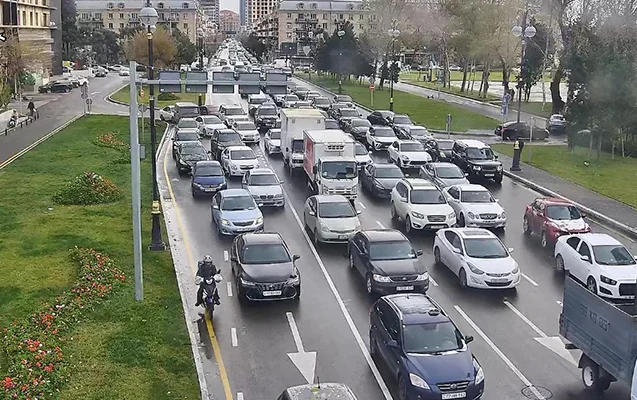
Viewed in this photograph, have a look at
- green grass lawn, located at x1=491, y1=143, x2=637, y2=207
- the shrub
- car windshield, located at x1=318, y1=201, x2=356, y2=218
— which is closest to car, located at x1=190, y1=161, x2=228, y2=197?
the shrub

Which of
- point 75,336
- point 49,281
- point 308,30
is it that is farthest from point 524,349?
point 308,30

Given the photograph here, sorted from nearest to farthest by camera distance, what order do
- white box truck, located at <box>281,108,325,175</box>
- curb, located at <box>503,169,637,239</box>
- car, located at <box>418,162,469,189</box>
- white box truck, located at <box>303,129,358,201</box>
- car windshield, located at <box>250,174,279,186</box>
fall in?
curb, located at <box>503,169,637,239</box> → white box truck, located at <box>303,129,358,201</box> → car windshield, located at <box>250,174,279,186</box> → car, located at <box>418,162,469,189</box> → white box truck, located at <box>281,108,325,175</box>

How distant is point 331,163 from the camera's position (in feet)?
96.3

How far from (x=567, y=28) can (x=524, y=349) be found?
49812mm

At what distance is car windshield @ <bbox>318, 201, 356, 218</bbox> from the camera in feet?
78.7

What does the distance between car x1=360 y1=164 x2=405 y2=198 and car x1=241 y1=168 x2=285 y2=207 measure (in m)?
4.23

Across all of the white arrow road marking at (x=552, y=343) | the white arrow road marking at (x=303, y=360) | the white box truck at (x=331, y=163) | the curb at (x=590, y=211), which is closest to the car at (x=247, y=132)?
the white box truck at (x=331, y=163)

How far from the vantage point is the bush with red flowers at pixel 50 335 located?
12.9 m

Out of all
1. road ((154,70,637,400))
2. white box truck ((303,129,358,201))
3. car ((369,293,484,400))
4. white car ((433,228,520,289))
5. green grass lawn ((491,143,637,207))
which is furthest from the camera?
green grass lawn ((491,143,637,207))

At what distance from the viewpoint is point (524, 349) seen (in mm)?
16047

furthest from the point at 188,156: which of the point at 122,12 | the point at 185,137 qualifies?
the point at 122,12

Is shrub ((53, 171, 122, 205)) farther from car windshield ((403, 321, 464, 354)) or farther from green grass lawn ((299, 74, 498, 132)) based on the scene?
green grass lawn ((299, 74, 498, 132))

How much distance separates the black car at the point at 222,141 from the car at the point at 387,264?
64.4 feet

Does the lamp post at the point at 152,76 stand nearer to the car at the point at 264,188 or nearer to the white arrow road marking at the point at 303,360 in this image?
the car at the point at 264,188
